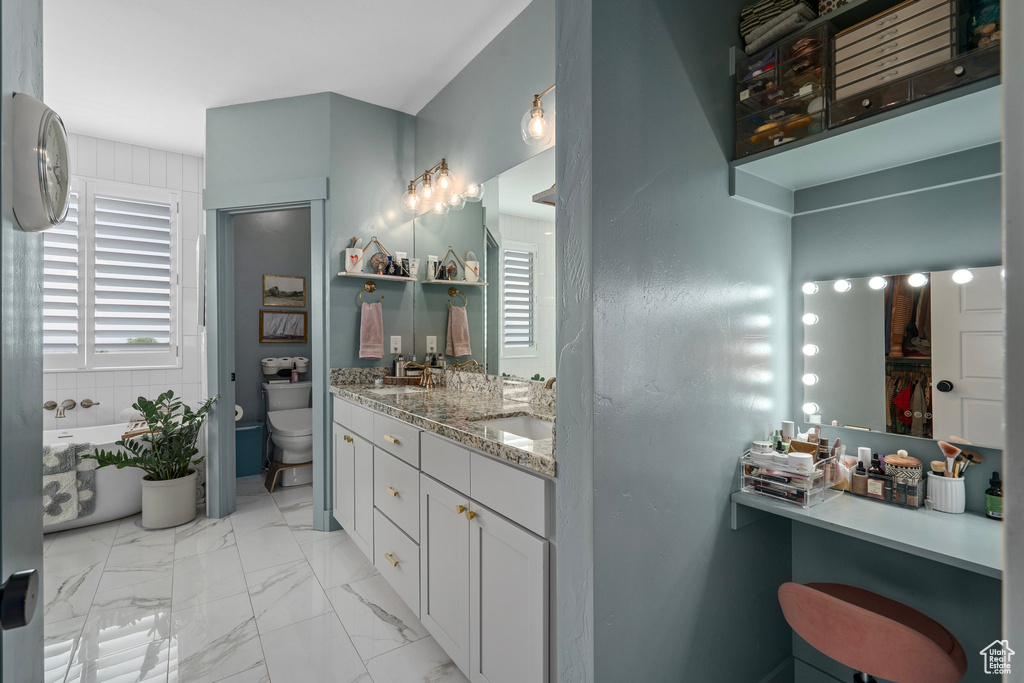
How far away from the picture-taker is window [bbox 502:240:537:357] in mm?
2223

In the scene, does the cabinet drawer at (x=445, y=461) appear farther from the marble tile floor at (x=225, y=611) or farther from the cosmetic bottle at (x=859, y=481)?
the cosmetic bottle at (x=859, y=481)

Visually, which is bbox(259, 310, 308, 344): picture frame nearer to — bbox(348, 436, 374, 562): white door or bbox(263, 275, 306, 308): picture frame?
bbox(263, 275, 306, 308): picture frame

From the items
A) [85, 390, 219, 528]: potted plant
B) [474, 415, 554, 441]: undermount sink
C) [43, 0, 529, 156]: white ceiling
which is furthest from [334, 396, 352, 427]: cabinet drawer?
[43, 0, 529, 156]: white ceiling

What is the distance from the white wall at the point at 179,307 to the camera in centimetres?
371

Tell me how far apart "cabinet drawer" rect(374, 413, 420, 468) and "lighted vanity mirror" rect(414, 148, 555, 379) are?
0.64m

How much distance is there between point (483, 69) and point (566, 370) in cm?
209

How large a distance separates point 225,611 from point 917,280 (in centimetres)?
292

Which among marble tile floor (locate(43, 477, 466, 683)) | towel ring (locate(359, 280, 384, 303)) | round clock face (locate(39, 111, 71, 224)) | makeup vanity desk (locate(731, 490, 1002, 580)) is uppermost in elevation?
towel ring (locate(359, 280, 384, 303))

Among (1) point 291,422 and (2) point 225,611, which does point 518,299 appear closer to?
(2) point 225,611

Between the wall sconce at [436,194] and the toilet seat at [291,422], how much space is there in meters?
1.95

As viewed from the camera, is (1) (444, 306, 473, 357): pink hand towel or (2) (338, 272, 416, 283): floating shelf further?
(2) (338, 272, 416, 283): floating shelf

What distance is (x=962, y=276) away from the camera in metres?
1.33

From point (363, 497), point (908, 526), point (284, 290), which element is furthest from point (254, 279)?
point (908, 526)

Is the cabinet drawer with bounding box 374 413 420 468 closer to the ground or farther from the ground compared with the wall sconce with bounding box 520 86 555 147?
closer to the ground
